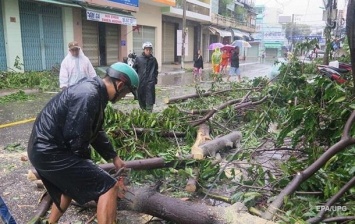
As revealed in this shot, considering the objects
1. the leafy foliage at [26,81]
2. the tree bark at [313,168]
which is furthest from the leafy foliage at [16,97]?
the tree bark at [313,168]

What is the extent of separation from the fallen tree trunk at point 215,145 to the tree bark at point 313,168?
1.30 meters

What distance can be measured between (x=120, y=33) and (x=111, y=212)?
18758 millimetres

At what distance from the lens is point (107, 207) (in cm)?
248

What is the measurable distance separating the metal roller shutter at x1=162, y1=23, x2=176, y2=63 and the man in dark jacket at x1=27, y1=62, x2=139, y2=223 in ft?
83.7

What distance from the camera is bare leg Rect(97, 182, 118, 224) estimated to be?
2.47 meters

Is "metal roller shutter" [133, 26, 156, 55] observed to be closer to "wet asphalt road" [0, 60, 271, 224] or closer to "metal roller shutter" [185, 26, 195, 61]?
"metal roller shutter" [185, 26, 195, 61]

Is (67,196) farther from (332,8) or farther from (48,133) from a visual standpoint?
(332,8)

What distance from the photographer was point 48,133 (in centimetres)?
238

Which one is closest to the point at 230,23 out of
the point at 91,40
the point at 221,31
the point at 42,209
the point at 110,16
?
the point at 221,31

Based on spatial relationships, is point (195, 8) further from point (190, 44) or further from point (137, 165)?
point (137, 165)

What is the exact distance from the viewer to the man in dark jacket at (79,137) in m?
2.28

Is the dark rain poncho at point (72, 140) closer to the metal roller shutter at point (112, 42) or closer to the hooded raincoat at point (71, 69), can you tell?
the hooded raincoat at point (71, 69)

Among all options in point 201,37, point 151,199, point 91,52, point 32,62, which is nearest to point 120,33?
point 91,52

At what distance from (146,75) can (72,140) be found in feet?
15.9
